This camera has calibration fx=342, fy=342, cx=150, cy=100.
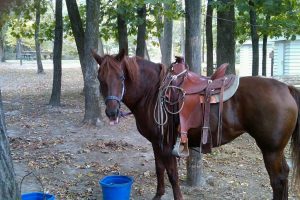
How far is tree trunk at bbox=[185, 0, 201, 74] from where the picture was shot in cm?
489

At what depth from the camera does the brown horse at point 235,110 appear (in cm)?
369

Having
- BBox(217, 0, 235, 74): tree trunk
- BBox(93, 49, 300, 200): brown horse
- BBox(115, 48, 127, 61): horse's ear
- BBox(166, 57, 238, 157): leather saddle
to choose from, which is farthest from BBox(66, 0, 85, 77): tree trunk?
BBox(166, 57, 238, 157): leather saddle

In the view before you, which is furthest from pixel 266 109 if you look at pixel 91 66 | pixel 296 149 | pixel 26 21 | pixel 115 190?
pixel 26 21

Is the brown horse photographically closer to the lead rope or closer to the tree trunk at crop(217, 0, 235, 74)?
the lead rope

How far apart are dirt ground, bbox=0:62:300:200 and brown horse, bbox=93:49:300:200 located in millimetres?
1025

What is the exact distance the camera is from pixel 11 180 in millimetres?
2812

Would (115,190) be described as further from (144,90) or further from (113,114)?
(144,90)

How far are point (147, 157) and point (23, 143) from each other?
2398 mm

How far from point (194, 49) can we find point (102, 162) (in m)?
2.42

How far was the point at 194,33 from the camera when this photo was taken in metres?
4.88

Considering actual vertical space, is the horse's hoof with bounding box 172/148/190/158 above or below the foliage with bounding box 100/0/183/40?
below

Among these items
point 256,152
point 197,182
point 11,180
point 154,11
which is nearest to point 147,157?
point 197,182

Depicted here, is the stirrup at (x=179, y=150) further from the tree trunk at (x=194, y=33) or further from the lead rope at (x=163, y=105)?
the tree trunk at (x=194, y=33)

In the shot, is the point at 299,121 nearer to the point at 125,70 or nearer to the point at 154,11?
the point at 125,70
